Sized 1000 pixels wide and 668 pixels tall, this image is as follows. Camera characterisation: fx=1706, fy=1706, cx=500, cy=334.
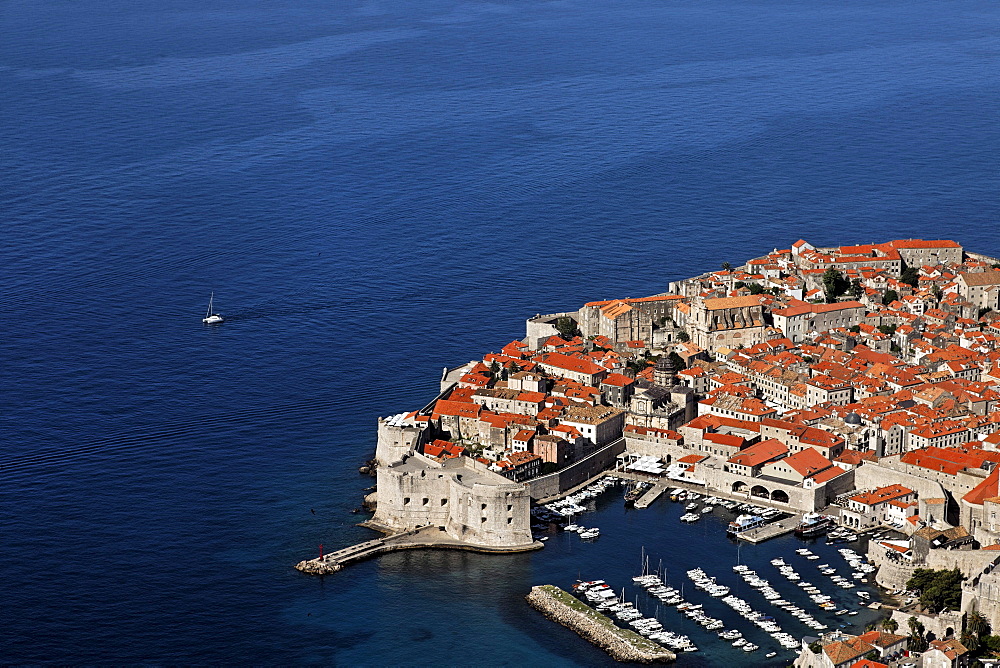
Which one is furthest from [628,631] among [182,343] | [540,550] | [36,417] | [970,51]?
[970,51]

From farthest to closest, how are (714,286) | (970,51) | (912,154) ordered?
(970,51) → (912,154) → (714,286)

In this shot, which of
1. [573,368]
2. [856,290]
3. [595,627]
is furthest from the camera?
[856,290]

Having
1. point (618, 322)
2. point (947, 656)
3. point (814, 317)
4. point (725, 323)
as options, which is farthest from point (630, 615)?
point (814, 317)

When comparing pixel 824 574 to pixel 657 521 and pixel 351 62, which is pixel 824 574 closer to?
pixel 657 521

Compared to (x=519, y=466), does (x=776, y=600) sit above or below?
below

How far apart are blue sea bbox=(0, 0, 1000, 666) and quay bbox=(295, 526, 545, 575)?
661mm

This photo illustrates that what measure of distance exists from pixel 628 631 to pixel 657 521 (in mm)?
9866

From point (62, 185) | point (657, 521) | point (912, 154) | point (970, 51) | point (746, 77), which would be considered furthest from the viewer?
point (970, 51)

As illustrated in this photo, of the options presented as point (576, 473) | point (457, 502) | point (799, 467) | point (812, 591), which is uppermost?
point (799, 467)

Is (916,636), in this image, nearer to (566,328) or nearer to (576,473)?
A: (576,473)

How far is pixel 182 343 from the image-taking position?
85.1m

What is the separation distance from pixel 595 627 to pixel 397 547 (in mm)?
9818

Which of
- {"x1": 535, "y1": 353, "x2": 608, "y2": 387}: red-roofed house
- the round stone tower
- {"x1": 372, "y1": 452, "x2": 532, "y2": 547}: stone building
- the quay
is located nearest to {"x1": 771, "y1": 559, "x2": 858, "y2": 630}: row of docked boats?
the quay

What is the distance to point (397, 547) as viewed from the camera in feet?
198
